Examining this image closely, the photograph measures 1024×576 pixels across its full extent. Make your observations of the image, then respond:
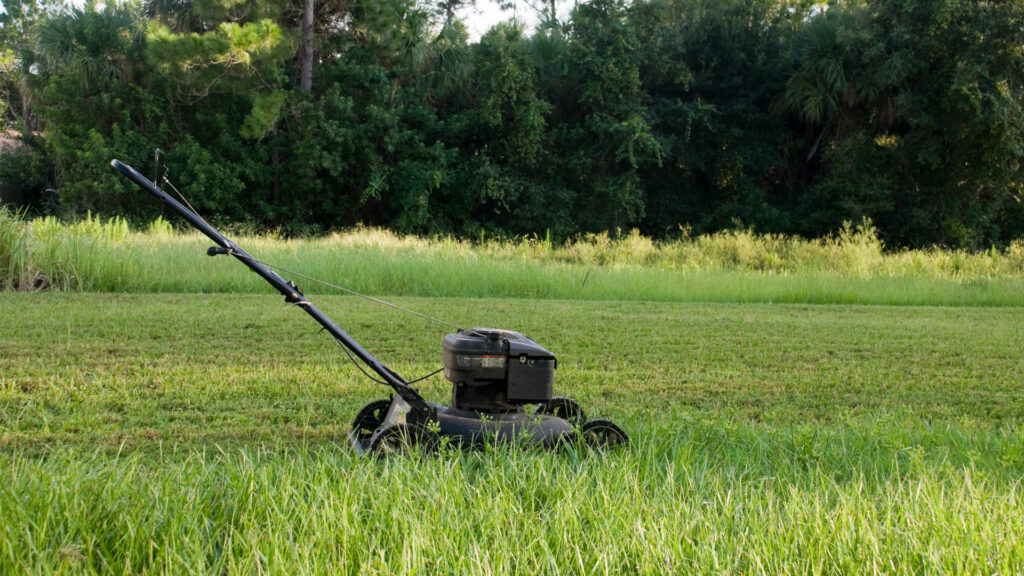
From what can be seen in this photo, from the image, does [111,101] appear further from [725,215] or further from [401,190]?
[725,215]

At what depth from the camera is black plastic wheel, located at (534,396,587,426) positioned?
3.40 m

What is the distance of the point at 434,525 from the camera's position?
224 centimetres

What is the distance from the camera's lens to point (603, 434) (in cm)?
325

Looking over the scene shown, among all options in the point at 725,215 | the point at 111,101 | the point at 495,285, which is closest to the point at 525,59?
the point at 725,215

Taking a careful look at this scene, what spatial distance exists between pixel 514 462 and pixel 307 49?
22.2 meters

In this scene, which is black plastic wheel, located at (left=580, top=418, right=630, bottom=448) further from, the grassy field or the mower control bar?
the mower control bar

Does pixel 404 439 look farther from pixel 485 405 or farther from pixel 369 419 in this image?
pixel 369 419

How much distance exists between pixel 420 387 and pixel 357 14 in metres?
21.1

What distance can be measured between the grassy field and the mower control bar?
30 centimetres

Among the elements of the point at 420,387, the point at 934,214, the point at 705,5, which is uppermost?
the point at 705,5

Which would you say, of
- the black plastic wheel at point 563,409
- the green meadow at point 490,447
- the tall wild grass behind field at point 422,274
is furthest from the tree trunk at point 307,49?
the black plastic wheel at point 563,409

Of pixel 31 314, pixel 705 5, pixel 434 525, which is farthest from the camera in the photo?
pixel 705 5

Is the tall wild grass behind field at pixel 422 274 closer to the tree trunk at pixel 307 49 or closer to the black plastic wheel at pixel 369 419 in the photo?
the black plastic wheel at pixel 369 419

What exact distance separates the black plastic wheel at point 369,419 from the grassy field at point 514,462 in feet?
0.35
